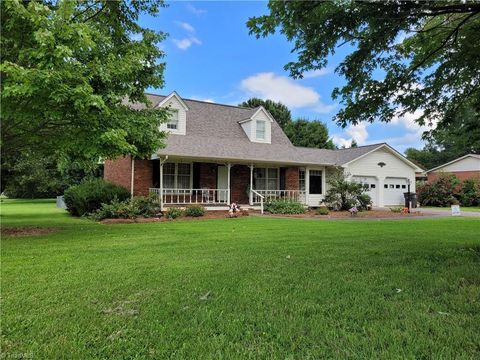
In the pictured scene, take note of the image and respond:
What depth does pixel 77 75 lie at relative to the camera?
7.77m

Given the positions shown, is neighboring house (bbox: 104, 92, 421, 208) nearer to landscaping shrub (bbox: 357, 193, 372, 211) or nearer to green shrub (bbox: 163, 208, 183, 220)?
green shrub (bbox: 163, 208, 183, 220)

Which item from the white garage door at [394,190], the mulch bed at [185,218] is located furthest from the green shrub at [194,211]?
the white garage door at [394,190]

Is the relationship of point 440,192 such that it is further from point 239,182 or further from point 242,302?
point 242,302

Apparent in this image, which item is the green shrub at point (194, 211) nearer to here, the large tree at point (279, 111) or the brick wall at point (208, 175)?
the brick wall at point (208, 175)

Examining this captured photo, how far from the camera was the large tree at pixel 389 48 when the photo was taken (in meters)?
5.32

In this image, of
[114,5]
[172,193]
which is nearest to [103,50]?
[114,5]

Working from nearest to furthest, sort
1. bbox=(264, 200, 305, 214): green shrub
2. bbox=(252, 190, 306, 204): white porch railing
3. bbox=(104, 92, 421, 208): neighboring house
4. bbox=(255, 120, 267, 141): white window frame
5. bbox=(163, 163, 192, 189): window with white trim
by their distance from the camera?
bbox=(104, 92, 421, 208): neighboring house → bbox=(163, 163, 192, 189): window with white trim → bbox=(264, 200, 305, 214): green shrub → bbox=(252, 190, 306, 204): white porch railing → bbox=(255, 120, 267, 141): white window frame

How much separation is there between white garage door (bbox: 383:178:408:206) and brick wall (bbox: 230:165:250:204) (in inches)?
467

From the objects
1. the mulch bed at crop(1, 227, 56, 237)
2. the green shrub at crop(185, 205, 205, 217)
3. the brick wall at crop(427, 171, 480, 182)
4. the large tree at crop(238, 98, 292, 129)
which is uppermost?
the large tree at crop(238, 98, 292, 129)

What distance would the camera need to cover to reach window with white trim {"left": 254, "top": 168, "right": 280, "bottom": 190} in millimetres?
22375

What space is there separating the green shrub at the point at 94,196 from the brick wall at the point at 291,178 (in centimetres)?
1016

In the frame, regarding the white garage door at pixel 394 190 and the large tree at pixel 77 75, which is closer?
the large tree at pixel 77 75

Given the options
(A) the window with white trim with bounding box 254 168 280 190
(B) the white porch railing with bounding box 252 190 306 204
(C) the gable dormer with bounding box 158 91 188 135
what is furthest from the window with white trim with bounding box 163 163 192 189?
(A) the window with white trim with bounding box 254 168 280 190

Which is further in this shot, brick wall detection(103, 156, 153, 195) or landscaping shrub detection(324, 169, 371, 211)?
landscaping shrub detection(324, 169, 371, 211)
